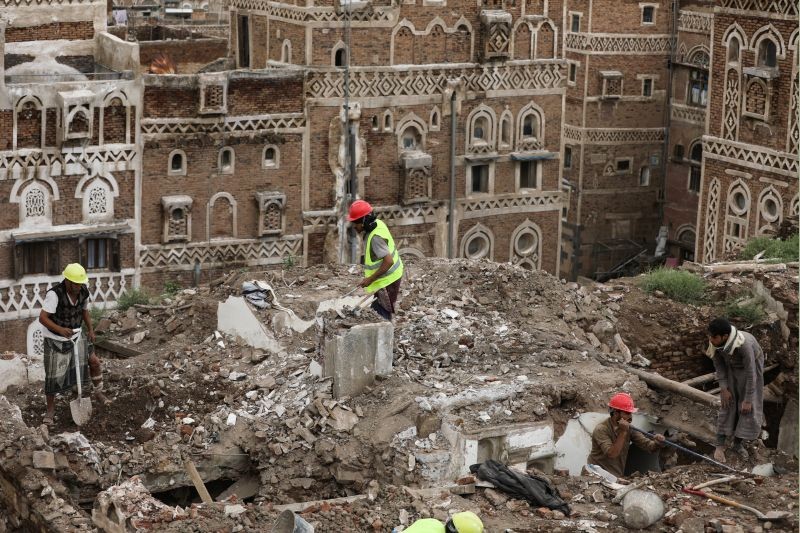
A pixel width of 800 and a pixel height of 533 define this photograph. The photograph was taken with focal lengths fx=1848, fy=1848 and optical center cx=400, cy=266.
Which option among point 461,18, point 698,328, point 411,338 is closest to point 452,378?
point 411,338

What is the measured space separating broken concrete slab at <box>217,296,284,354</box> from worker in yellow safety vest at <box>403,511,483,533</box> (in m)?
7.39

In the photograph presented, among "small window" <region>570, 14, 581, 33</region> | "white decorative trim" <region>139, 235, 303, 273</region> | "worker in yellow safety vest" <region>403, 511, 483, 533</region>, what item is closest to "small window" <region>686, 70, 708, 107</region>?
"small window" <region>570, 14, 581, 33</region>

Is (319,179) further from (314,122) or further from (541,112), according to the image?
(541,112)

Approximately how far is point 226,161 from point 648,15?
20.3 m

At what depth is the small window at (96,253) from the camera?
123 feet

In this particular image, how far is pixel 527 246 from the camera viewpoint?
43312mm

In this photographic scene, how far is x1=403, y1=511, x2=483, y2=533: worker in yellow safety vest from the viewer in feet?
52.2

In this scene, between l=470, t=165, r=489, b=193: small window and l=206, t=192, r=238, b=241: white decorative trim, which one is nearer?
l=206, t=192, r=238, b=241: white decorative trim

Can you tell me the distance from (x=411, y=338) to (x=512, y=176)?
2040cm

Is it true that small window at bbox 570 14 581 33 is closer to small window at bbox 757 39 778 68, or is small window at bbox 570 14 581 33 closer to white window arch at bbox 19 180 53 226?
small window at bbox 757 39 778 68

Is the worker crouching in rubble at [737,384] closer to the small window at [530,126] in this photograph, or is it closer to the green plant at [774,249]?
the green plant at [774,249]

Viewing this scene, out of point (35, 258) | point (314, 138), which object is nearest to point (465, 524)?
point (35, 258)

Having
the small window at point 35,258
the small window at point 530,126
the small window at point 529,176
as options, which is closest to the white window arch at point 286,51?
the small window at point 530,126

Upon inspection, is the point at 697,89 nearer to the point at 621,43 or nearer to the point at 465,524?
the point at 621,43
